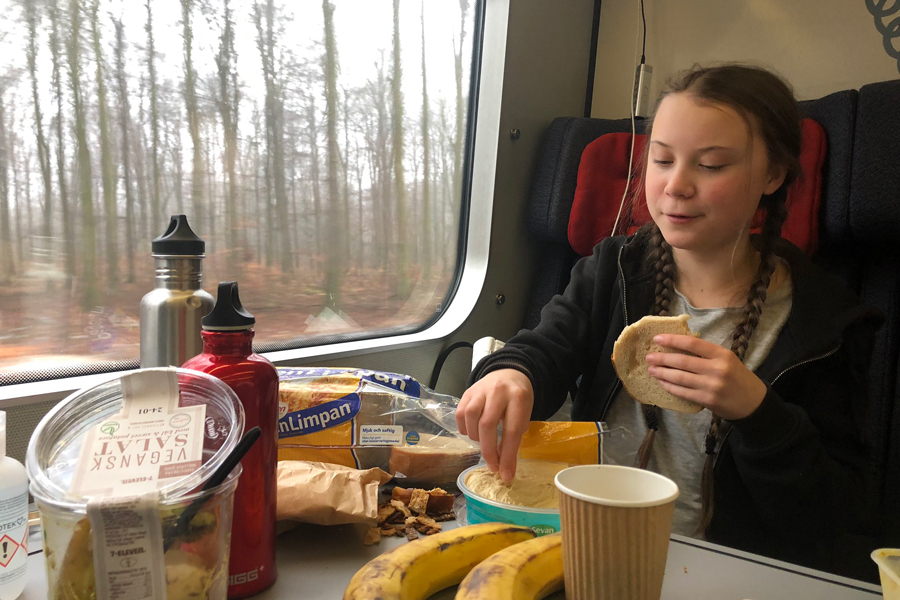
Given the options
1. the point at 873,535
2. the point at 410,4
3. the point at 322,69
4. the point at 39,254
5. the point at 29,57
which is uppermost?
the point at 410,4

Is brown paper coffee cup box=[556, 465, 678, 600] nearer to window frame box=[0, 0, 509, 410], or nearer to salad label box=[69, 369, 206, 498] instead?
salad label box=[69, 369, 206, 498]

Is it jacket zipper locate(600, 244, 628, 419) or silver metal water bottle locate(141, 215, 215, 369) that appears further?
jacket zipper locate(600, 244, 628, 419)

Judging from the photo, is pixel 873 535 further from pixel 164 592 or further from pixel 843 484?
pixel 164 592

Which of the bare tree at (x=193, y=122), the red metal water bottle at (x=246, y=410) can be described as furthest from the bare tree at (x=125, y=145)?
the red metal water bottle at (x=246, y=410)

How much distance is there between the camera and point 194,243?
2.73 ft

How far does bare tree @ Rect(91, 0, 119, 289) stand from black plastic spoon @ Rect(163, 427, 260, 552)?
827mm

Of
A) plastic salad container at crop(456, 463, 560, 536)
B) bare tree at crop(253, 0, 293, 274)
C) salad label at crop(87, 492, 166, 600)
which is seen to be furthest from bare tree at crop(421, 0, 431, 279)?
salad label at crop(87, 492, 166, 600)

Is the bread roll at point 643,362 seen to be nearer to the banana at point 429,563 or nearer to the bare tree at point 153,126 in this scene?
the banana at point 429,563

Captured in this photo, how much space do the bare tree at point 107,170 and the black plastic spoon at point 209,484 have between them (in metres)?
0.83

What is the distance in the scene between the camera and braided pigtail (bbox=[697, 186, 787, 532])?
3.80 feet

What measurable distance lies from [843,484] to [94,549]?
1091mm

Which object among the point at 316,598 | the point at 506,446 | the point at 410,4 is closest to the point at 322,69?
the point at 410,4

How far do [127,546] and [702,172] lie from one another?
104 cm

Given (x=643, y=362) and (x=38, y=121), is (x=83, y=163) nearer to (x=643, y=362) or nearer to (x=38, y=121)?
(x=38, y=121)
